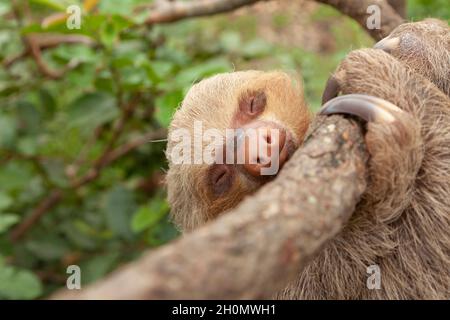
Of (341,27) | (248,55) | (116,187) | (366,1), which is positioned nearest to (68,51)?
(116,187)

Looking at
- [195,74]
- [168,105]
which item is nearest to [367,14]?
[195,74]

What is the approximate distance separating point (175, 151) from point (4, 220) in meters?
1.20

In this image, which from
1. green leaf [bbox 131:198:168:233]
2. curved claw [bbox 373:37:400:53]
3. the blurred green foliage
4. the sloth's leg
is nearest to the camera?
the sloth's leg

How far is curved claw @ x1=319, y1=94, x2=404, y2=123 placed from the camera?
6.86ft

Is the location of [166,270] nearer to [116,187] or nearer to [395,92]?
[395,92]

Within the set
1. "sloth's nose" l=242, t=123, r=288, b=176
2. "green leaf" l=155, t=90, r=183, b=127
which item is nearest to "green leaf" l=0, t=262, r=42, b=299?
"green leaf" l=155, t=90, r=183, b=127

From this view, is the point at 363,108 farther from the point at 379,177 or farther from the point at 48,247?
the point at 48,247

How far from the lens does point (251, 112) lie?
301cm

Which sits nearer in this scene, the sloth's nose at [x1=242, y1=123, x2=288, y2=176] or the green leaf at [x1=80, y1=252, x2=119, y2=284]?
the sloth's nose at [x1=242, y1=123, x2=288, y2=176]

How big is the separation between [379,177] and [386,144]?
0.12 m

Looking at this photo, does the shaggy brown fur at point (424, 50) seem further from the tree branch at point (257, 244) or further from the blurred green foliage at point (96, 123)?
the blurred green foliage at point (96, 123)

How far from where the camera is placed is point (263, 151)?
2.55 meters

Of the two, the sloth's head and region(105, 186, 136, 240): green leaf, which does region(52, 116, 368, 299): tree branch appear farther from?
region(105, 186, 136, 240): green leaf

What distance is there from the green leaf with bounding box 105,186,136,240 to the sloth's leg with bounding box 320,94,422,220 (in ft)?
9.07
